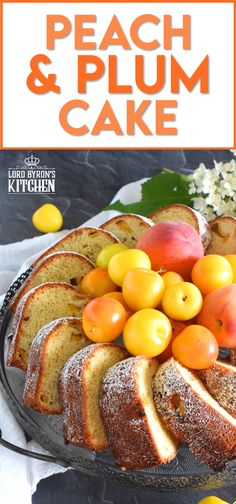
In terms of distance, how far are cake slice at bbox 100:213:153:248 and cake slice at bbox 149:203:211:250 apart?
11 centimetres

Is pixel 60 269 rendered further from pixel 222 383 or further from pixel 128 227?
pixel 222 383

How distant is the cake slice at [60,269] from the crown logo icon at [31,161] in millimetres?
1148

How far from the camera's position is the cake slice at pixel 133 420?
224 centimetres

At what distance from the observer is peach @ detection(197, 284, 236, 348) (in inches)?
94.4

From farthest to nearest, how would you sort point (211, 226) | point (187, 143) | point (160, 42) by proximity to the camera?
1. point (187, 143)
2. point (160, 42)
3. point (211, 226)

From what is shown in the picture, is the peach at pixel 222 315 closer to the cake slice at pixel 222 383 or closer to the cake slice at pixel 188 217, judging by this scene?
the cake slice at pixel 222 383

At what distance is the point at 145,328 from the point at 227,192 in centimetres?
100

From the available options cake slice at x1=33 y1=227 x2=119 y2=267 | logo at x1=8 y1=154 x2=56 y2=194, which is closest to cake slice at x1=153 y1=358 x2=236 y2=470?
cake slice at x1=33 y1=227 x2=119 y2=267

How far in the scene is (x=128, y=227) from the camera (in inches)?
116

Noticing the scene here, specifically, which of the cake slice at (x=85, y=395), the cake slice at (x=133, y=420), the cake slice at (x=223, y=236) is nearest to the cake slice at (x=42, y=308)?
the cake slice at (x=85, y=395)

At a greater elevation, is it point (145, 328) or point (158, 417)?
point (145, 328)

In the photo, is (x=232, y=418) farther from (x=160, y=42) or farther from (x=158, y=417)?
(x=160, y=42)

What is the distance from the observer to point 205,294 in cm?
254

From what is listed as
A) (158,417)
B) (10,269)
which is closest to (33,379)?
(158,417)
